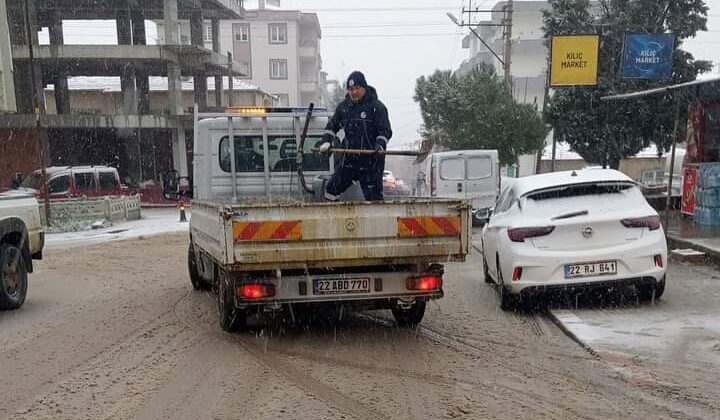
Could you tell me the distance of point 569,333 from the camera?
6453 millimetres

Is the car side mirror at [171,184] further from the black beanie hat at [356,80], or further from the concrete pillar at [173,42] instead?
the concrete pillar at [173,42]

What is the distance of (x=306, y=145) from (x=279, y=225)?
3292 mm

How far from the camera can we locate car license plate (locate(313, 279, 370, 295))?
6.03 metres

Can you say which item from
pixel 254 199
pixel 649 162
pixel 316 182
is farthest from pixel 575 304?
pixel 649 162

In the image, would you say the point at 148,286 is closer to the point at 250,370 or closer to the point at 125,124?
the point at 250,370

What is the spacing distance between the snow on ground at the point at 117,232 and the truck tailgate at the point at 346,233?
1340 cm

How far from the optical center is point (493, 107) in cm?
2931

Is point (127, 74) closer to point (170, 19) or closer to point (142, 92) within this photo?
point (142, 92)

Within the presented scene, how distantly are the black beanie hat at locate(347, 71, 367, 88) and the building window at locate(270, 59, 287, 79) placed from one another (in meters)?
55.4

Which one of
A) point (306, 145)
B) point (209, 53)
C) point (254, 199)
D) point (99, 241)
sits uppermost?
point (209, 53)

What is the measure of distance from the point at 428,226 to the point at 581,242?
2.16 metres

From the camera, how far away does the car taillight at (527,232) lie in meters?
7.17

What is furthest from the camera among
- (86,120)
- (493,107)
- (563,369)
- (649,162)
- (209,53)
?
(649,162)

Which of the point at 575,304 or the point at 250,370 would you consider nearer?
the point at 250,370
